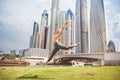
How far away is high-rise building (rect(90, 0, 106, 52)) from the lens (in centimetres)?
9966

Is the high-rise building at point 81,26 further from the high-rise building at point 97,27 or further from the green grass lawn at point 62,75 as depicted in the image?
the green grass lawn at point 62,75

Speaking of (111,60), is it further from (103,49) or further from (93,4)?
(93,4)

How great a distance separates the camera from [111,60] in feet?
→ 161

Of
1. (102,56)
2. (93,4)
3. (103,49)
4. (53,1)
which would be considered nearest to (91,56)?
(102,56)

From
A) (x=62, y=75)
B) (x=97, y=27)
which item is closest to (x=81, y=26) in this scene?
(x=97, y=27)

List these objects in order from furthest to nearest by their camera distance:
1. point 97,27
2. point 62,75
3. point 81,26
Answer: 1. point 81,26
2. point 97,27
3. point 62,75

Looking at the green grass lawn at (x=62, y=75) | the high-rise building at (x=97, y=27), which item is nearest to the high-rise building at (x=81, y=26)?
the high-rise building at (x=97, y=27)

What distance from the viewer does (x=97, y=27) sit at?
350 ft

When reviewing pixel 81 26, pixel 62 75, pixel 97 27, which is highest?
pixel 81 26

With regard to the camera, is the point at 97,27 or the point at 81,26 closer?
the point at 97,27

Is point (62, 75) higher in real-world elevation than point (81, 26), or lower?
lower

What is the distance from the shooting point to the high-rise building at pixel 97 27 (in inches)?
3923

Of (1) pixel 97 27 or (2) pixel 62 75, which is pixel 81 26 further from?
(2) pixel 62 75

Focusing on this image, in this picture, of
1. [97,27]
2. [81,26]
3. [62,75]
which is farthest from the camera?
[81,26]
